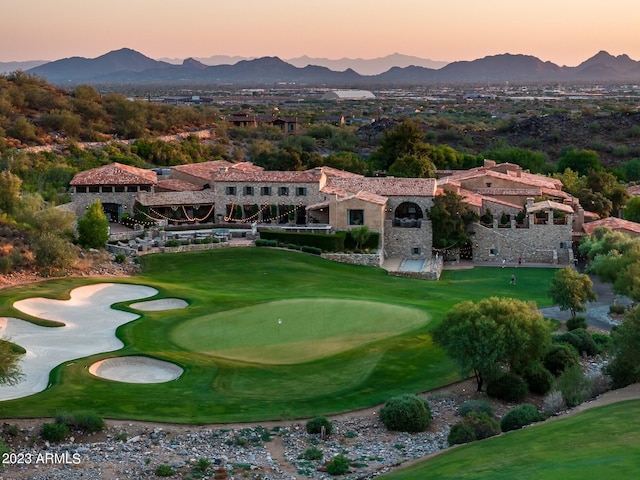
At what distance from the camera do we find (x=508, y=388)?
33.0 meters

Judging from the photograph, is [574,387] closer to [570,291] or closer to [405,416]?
[405,416]

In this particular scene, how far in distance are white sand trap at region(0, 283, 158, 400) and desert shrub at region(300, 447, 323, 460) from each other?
9522mm

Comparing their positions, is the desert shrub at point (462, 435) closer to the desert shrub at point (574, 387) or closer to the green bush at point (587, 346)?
the desert shrub at point (574, 387)

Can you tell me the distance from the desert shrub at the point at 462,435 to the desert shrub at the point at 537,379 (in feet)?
20.7

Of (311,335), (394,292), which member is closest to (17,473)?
(311,335)

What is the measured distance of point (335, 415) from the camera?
3052cm

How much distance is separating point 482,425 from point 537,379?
245 inches

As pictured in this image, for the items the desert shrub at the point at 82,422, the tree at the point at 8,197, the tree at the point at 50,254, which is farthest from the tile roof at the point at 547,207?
the desert shrub at the point at 82,422

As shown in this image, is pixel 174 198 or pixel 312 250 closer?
pixel 312 250

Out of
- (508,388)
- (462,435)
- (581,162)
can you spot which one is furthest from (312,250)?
(581,162)

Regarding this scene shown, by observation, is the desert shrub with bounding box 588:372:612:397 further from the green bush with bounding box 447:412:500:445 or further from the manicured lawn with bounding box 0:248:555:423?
the manicured lawn with bounding box 0:248:555:423

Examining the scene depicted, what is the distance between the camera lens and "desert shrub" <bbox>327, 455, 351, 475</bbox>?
2603 centimetres

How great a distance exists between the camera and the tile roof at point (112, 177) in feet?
215

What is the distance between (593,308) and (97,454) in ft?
96.3
